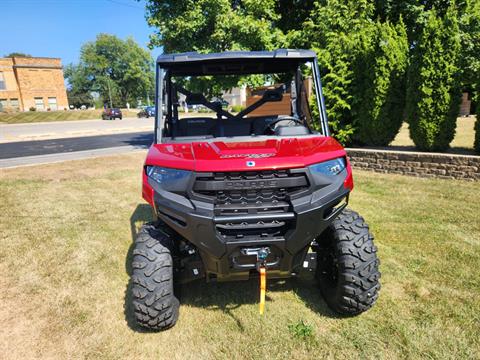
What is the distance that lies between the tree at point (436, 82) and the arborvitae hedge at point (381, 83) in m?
0.52

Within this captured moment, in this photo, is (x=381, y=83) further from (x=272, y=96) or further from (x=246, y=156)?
(x=246, y=156)

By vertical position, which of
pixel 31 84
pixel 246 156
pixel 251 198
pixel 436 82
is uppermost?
pixel 31 84

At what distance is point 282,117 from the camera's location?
3561mm

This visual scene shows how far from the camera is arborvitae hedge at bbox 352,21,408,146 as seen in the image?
7.93m

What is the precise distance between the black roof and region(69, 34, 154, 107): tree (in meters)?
80.7

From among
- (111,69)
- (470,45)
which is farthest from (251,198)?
(111,69)

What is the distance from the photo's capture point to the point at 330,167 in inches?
101

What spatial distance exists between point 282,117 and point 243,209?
4.95 ft

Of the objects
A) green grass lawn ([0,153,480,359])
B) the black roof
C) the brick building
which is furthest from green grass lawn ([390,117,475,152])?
the brick building

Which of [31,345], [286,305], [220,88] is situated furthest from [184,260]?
[220,88]

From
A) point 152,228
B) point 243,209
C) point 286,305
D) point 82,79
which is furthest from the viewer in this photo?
point 82,79

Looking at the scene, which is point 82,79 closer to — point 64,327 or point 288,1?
point 288,1

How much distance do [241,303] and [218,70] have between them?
2375 mm

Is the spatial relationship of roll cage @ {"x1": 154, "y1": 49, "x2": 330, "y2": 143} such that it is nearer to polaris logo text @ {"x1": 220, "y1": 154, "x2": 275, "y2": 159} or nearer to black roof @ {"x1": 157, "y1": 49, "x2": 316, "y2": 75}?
black roof @ {"x1": 157, "y1": 49, "x2": 316, "y2": 75}
